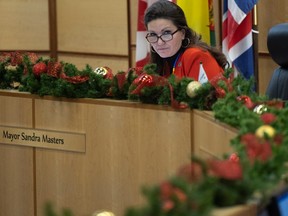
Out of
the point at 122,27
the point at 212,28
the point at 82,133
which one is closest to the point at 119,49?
the point at 122,27

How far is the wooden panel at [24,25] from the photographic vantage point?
26.4ft

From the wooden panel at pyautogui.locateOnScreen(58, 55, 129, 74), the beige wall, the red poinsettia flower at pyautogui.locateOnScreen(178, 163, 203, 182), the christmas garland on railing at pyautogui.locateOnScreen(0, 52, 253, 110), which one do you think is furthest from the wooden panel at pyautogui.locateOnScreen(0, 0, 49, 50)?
the red poinsettia flower at pyautogui.locateOnScreen(178, 163, 203, 182)

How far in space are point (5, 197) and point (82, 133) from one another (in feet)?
2.32

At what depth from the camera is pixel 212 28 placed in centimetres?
601

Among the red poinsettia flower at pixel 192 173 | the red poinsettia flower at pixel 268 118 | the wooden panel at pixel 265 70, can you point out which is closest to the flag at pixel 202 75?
the red poinsettia flower at pixel 268 118

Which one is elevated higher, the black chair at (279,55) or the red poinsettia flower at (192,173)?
the black chair at (279,55)

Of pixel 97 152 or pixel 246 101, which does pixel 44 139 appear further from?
pixel 246 101

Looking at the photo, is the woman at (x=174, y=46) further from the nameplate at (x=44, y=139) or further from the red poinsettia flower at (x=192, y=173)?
the red poinsettia flower at (x=192, y=173)

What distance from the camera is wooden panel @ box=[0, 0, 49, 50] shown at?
8059 millimetres

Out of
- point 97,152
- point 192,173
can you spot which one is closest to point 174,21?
point 97,152

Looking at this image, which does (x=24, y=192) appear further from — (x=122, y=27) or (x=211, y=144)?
(x=122, y=27)

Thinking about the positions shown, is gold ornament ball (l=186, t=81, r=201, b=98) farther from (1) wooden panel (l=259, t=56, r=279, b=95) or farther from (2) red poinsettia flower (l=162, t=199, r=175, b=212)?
(1) wooden panel (l=259, t=56, r=279, b=95)

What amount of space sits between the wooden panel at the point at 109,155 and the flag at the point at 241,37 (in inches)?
88.1

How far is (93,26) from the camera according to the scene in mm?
7715
